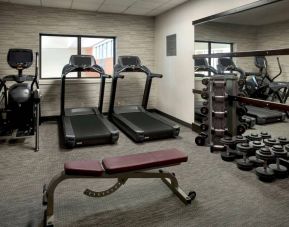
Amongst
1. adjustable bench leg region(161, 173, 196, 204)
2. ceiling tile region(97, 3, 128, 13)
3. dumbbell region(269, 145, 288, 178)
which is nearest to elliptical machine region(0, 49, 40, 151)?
ceiling tile region(97, 3, 128, 13)

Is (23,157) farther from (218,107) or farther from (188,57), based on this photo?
(188,57)

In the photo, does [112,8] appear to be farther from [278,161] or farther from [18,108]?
[278,161]

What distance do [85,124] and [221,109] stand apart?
2.71 m

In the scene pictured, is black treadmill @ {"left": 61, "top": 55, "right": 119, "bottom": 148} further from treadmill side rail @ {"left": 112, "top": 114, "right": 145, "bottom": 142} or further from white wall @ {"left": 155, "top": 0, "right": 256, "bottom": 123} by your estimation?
white wall @ {"left": 155, "top": 0, "right": 256, "bottom": 123}

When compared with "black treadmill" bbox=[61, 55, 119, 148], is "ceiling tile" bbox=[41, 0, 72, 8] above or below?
above

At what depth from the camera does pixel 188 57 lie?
5652mm

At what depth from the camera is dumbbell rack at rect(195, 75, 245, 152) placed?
13.6 feet

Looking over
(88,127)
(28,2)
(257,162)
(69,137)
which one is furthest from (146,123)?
(28,2)

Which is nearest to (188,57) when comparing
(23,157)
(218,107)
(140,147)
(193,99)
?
(193,99)

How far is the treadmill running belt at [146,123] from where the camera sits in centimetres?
489

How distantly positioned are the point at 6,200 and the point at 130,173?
4.56ft

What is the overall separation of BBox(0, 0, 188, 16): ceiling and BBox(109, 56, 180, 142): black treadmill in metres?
1.25

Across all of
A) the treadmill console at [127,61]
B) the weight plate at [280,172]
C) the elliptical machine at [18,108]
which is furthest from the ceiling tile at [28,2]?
the weight plate at [280,172]

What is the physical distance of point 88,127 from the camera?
5004 mm
